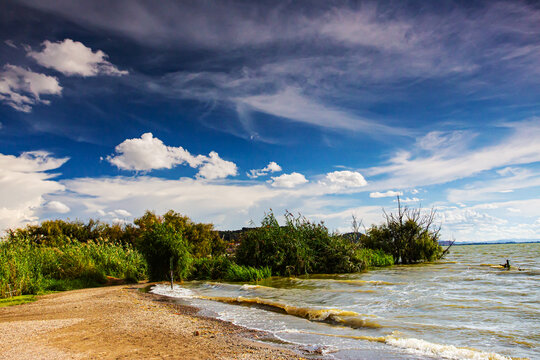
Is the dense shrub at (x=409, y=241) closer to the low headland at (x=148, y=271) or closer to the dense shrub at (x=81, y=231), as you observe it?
the low headland at (x=148, y=271)

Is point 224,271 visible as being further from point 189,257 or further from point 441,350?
point 441,350

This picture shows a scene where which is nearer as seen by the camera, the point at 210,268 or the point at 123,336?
the point at 123,336

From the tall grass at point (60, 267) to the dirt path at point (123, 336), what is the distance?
16.1 ft

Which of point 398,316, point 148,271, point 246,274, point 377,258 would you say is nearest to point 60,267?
point 148,271

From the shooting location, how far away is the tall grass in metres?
13.6

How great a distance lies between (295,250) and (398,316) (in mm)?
11958

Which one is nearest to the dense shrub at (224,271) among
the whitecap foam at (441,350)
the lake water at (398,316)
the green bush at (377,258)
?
the lake water at (398,316)

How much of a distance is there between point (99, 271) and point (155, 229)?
394cm

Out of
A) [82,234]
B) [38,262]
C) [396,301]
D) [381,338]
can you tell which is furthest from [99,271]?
[82,234]

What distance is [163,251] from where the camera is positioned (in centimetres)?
1731

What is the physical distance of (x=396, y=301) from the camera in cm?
1066

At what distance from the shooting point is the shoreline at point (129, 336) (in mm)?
5223

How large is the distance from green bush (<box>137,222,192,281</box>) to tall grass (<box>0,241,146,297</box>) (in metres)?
1.88

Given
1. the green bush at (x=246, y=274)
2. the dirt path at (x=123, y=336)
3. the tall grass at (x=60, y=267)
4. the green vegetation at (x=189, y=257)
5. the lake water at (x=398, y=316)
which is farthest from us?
the green bush at (x=246, y=274)
